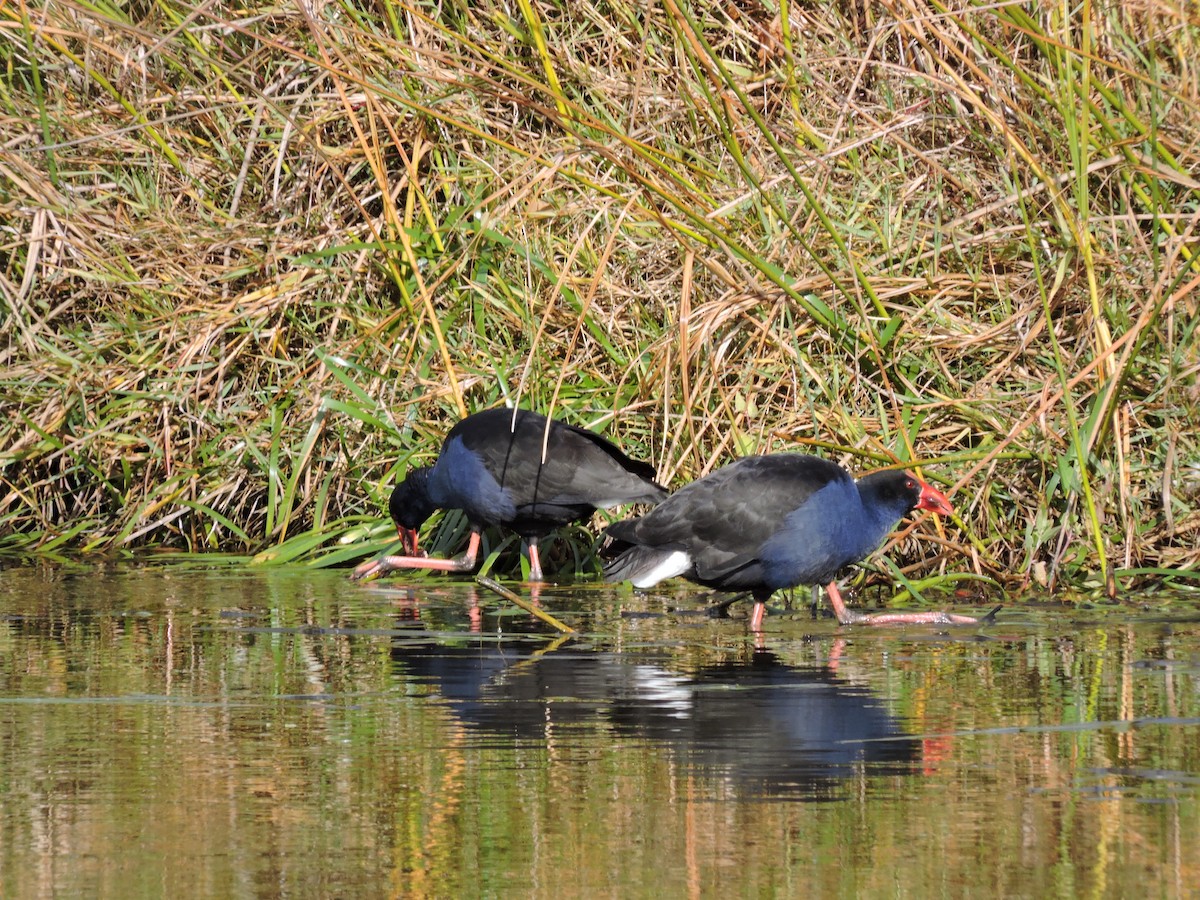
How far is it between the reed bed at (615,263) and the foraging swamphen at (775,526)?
0.47m

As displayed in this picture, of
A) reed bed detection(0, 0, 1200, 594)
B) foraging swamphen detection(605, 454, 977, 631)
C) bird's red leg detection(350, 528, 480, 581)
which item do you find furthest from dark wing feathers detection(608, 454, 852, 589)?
bird's red leg detection(350, 528, 480, 581)

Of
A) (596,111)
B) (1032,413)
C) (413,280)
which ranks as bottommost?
(1032,413)

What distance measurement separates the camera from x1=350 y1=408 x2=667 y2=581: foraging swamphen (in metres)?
6.36

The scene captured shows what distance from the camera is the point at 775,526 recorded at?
5422mm

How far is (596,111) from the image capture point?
296 inches

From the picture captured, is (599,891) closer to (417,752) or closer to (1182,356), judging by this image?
(417,752)

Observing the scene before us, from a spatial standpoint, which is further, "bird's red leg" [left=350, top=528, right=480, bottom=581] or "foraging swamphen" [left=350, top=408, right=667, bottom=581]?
"bird's red leg" [left=350, top=528, right=480, bottom=581]

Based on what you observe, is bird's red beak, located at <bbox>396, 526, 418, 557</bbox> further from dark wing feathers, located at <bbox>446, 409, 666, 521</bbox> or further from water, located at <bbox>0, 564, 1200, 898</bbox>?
water, located at <bbox>0, 564, 1200, 898</bbox>

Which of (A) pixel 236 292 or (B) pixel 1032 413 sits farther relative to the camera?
(A) pixel 236 292

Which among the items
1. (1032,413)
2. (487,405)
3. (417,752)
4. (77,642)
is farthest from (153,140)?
(417,752)

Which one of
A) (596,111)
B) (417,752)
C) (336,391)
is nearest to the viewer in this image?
(417,752)

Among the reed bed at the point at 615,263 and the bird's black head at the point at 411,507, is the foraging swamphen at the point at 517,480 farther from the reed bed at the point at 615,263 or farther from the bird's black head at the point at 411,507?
the reed bed at the point at 615,263

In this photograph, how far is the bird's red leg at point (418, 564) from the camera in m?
6.53

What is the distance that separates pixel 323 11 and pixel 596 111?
47.2 inches
